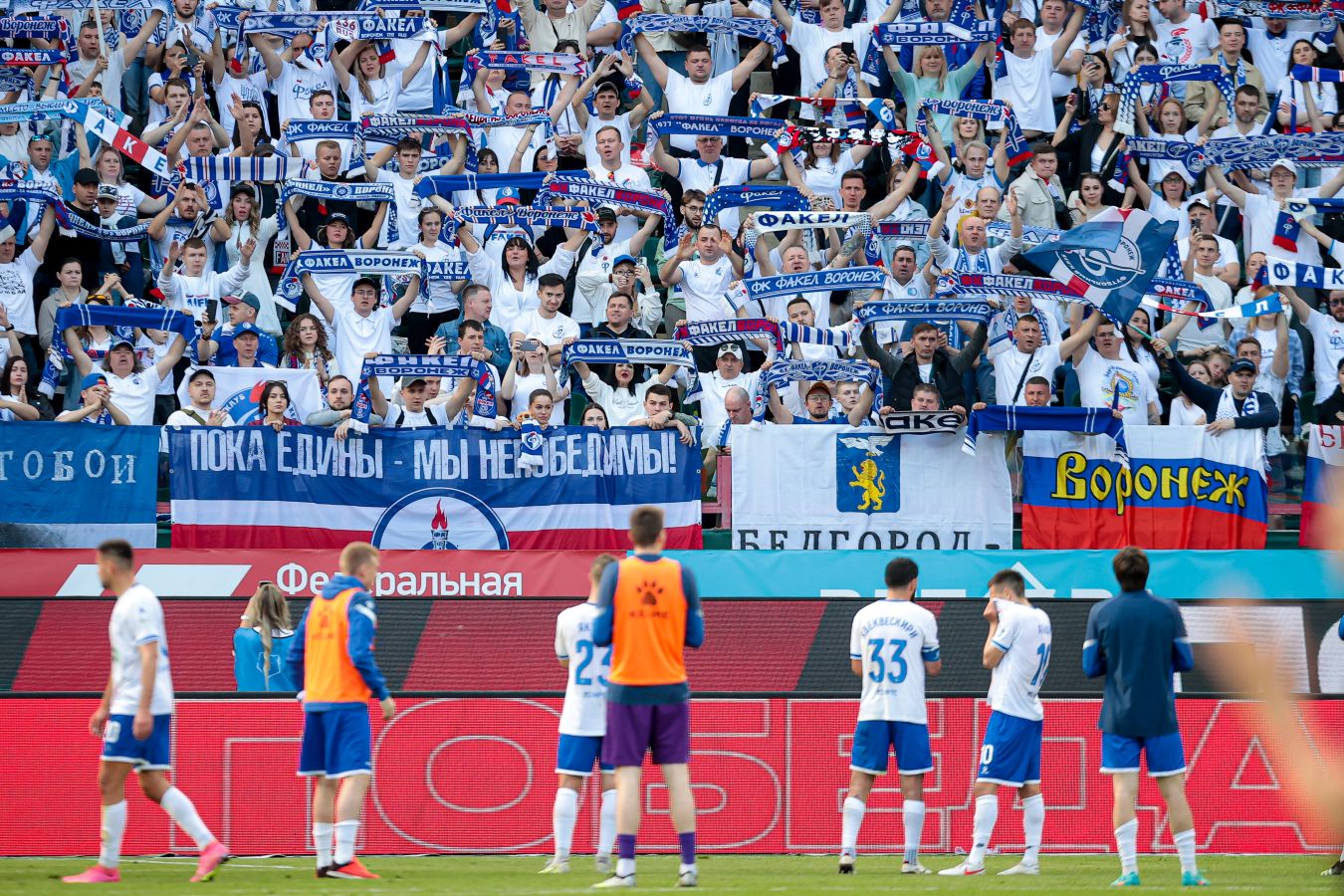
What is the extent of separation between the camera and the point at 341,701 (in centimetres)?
1002

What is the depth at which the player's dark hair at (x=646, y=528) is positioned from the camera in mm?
9469

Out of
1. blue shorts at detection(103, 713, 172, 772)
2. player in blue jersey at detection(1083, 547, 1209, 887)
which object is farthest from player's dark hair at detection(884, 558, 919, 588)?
blue shorts at detection(103, 713, 172, 772)

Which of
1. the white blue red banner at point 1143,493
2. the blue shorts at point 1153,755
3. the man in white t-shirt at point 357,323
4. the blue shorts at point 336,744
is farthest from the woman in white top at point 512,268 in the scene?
the blue shorts at point 1153,755

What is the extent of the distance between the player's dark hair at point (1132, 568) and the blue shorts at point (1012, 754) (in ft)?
3.40

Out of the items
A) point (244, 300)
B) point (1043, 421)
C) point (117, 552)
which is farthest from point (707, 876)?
point (244, 300)

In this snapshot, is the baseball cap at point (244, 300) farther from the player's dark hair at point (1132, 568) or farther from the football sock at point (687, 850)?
the player's dark hair at point (1132, 568)

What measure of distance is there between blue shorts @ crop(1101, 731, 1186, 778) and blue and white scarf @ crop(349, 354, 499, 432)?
7.26 m

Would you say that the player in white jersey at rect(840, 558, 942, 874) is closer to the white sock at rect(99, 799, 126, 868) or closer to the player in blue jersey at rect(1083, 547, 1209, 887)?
the player in blue jersey at rect(1083, 547, 1209, 887)

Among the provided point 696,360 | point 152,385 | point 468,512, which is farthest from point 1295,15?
point 152,385

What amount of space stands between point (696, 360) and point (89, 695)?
776cm

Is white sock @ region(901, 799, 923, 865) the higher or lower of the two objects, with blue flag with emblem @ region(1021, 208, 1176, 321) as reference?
lower

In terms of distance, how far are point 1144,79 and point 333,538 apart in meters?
10.9

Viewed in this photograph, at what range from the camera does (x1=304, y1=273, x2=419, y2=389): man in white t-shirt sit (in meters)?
17.1

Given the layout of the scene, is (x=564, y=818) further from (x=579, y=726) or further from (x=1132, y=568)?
(x=1132, y=568)
